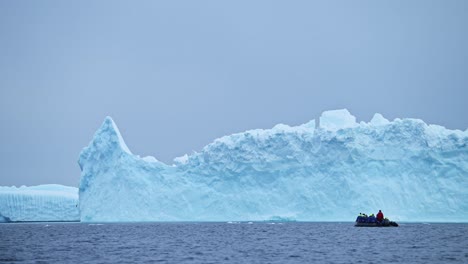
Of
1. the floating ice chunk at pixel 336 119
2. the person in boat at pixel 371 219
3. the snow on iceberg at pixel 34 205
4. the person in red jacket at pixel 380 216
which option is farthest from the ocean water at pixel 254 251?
the snow on iceberg at pixel 34 205

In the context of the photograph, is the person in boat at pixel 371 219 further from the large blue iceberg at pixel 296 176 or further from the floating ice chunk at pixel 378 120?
the floating ice chunk at pixel 378 120

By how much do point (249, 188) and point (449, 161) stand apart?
14544 mm

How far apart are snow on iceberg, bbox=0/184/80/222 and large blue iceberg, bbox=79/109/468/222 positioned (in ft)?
32.2

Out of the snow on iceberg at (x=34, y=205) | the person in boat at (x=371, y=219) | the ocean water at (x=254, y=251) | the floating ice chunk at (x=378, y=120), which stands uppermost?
the floating ice chunk at (x=378, y=120)

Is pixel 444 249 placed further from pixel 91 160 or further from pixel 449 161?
pixel 91 160

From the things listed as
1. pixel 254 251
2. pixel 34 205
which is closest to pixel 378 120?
pixel 254 251

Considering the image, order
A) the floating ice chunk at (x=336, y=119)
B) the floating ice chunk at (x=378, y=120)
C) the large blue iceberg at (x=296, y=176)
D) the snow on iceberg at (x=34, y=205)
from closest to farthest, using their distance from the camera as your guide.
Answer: the large blue iceberg at (x=296, y=176) < the floating ice chunk at (x=378, y=120) < the floating ice chunk at (x=336, y=119) < the snow on iceberg at (x=34, y=205)

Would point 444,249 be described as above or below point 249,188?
below

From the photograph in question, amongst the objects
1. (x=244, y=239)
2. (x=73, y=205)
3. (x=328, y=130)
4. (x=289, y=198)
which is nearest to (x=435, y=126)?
(x=328, y=130)

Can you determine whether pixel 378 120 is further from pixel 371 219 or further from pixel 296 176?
pixel 371 219

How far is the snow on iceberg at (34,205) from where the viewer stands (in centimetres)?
5997

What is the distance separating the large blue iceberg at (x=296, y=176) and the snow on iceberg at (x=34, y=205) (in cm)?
983

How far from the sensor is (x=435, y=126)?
49938mm

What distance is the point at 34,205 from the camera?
2384 inches
